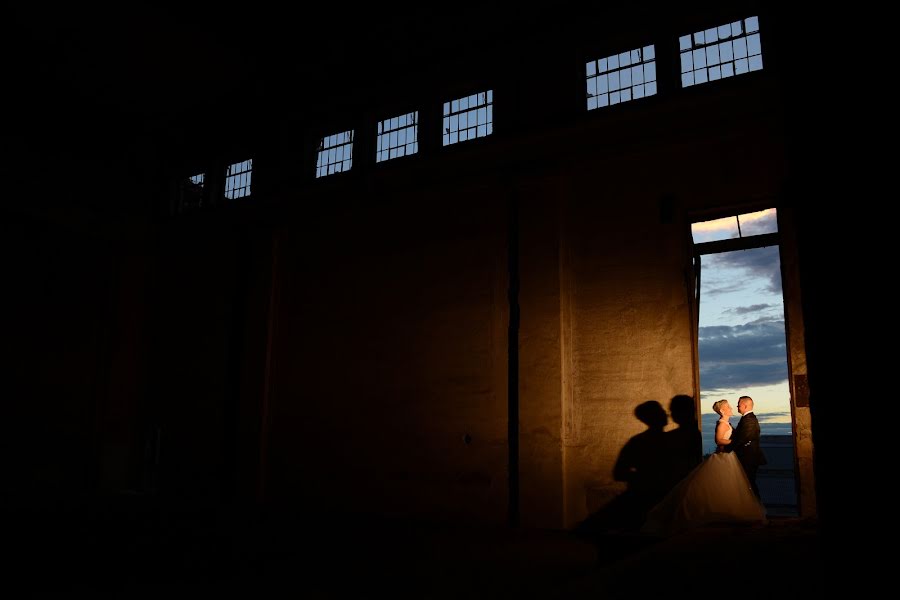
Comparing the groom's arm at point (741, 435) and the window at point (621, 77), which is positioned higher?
the window at point (621, 77)

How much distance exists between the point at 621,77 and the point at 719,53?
1.41 meters

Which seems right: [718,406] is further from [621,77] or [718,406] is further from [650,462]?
[621,77]

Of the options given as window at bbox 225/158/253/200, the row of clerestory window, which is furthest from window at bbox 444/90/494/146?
window at bbox 225/158/253/200

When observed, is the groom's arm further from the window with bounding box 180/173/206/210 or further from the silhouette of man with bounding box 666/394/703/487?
the window with bounding box 180/173/206/210

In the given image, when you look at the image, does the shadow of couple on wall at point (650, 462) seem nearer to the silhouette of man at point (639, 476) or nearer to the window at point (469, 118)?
the silhouette of man at point (639, 476)

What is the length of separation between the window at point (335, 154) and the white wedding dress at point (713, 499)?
331 inches

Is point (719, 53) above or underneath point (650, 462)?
above

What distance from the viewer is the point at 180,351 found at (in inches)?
531

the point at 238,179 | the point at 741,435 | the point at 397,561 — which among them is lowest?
the point at 397,561

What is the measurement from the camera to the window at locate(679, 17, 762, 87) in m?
8.81

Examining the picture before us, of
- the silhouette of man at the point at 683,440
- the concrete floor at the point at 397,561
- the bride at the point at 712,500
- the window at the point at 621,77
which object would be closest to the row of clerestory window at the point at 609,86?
the window at the point at 621,77

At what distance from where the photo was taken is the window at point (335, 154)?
1238 cm

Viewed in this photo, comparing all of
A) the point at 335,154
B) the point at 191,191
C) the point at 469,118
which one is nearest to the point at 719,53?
the point at 469,118

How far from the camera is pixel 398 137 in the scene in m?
11.8
